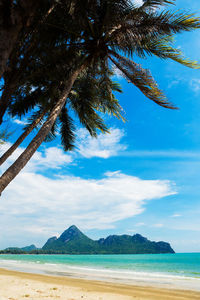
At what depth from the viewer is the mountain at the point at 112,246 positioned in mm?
109438

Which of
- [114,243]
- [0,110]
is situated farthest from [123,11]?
[114,243]

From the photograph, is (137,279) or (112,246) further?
(112,246)

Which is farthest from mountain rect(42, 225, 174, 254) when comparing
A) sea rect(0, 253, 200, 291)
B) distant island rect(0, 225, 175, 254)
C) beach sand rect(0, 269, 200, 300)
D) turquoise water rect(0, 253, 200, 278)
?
beach sand rect(0, 269, 200, 300)

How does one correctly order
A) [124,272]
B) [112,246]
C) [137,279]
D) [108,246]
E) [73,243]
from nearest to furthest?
[137,279] < [124,272] < [112,246] < [108,246] < [73,243]

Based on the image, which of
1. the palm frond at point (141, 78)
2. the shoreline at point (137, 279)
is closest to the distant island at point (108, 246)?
the shoreline at point (137, 279)

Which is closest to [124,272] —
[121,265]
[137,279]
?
[137,279]

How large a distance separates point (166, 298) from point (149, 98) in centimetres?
658

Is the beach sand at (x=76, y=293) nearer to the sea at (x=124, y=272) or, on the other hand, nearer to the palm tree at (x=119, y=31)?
the sea at (x=124, y=272)

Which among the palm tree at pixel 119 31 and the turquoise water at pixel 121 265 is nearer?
the palm tree at pixel 119 31

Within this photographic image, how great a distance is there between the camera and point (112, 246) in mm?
111062

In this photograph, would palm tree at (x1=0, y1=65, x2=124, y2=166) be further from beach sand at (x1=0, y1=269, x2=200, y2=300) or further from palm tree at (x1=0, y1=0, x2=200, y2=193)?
beach sand at (x1=0, y1=269, x2=200, y2=300)

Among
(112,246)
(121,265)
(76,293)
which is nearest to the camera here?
(76,293)

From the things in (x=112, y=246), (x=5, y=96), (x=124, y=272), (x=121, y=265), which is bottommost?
(x=112, y=246)

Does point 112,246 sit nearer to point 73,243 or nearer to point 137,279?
point 73,243
